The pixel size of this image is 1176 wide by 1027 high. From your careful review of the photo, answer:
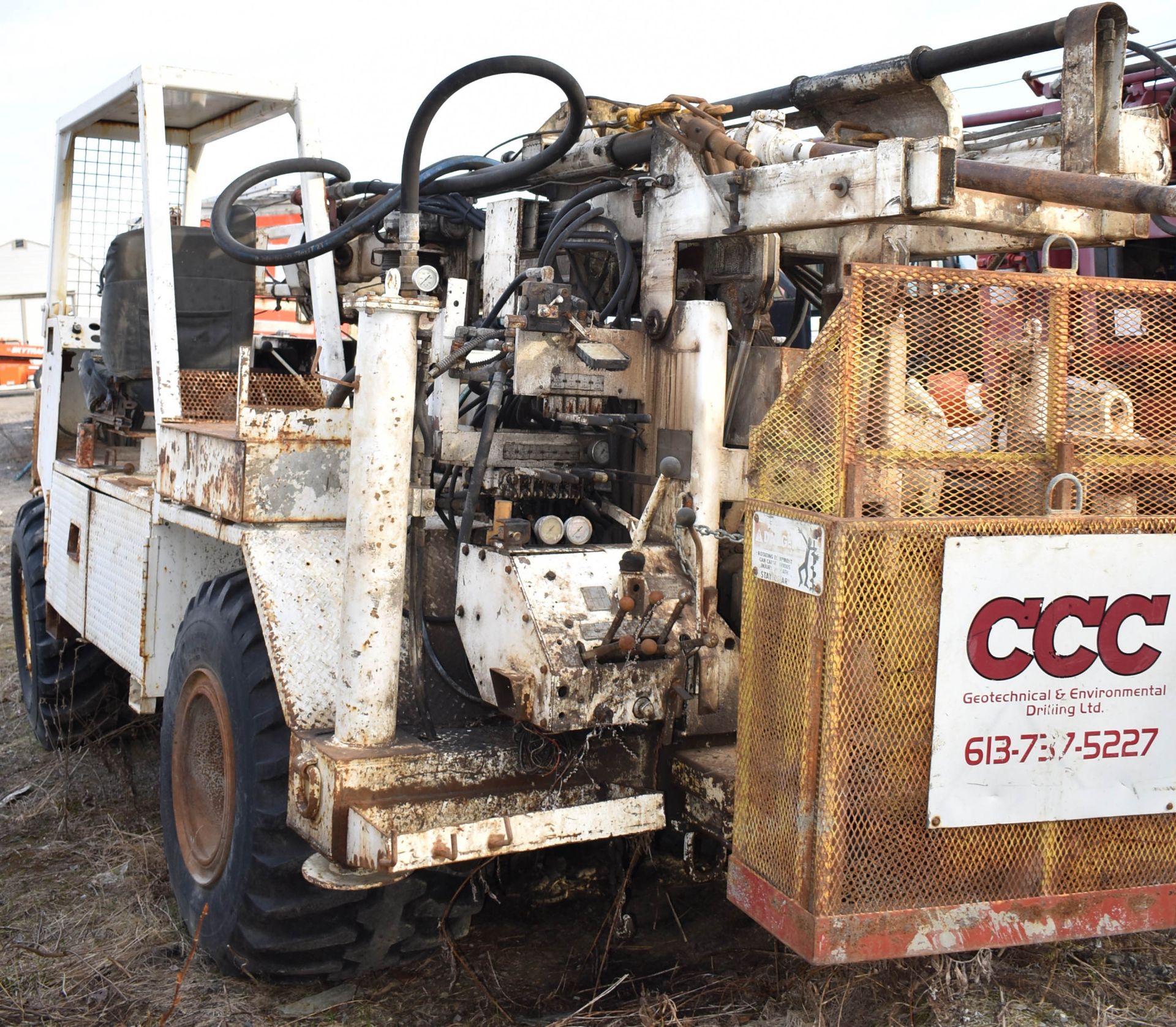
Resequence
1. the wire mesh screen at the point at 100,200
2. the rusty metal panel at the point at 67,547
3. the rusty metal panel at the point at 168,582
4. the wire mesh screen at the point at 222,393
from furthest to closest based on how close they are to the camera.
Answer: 1. the wire mesh screen at the point at 100,200
2. the rusty metal panel at the point at 67,547
3. the rusty metal panel at the point at 168,582
4. the wire mesh screen at the point at 222,393

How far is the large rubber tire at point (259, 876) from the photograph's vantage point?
3.56 metres

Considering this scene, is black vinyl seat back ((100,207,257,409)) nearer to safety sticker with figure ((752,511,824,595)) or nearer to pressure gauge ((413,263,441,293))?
pressure gauge ((413,263,441,293))

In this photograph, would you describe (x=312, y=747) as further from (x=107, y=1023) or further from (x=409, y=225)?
(x=409, y=225)

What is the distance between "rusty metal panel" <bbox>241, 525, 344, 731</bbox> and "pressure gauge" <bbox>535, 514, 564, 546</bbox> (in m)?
0.60

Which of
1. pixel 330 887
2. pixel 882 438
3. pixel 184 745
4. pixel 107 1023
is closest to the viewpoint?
pixel 882 438

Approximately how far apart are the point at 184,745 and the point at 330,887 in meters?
1.13

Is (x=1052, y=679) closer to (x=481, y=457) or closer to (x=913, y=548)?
(x=913, y=548)

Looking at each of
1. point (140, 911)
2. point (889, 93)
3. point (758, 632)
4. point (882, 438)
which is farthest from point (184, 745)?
point (889, 93)

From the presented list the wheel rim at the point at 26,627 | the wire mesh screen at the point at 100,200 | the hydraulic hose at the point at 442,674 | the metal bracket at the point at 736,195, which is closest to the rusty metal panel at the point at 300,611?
the hydraulic hose at the point at 442,674

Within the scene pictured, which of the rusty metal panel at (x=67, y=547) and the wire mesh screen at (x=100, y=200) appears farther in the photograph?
the wire mesh screen at (x=100, y=200)

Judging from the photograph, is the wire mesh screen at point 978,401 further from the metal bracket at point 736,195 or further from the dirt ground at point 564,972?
the dirt ground at point 564,972

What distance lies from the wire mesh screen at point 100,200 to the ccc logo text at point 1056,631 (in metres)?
4.25

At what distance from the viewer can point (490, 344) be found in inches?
147

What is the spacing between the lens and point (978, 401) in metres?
2.95
